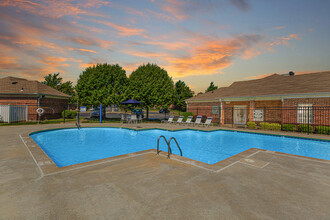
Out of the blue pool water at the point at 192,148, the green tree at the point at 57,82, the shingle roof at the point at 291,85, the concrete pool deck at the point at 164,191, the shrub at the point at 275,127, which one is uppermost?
the green tree at the point at 57,82

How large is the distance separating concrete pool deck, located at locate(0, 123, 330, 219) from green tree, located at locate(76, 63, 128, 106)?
16838 millimetres

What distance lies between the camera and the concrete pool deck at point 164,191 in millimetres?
2844

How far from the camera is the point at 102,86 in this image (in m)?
22.5

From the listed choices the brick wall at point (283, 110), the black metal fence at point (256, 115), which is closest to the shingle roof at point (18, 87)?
the black metal fence at point (256, 115)

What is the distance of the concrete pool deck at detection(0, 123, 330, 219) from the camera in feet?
9.33

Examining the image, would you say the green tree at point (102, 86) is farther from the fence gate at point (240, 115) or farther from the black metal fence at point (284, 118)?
the fence gate at point (240, 115)

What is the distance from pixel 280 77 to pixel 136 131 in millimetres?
19481

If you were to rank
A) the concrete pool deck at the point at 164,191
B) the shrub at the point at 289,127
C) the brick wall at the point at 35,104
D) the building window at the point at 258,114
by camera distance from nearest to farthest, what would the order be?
the concrete pool deck at the point at 164,191, the shrub at the point at 289,127, the building window at the point at 258,114, the brick wall at the point at 35,104

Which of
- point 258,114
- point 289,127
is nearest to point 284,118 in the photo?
point 289,127

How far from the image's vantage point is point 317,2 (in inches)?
474

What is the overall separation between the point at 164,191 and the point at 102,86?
21.4 meters

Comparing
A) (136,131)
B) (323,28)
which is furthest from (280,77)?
(136,131)

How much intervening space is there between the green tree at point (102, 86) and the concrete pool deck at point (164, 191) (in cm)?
1684

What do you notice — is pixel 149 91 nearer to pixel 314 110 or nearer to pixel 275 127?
pixel 275 127
